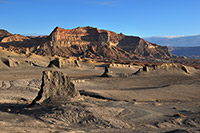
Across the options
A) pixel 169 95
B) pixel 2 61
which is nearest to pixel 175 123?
pixel 169 95

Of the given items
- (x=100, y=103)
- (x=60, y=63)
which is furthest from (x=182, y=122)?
(x=60, y=63)

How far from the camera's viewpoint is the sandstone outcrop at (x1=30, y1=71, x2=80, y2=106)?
715 inches

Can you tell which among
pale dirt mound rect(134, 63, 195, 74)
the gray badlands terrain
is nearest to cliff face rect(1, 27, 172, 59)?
the gray badlands terrain

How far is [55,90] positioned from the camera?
62.1ft

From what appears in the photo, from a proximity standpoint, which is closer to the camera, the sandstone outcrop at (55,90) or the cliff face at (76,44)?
the sandstone outcrop at (55,90)

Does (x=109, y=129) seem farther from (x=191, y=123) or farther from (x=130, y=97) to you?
(x=130, y=97)

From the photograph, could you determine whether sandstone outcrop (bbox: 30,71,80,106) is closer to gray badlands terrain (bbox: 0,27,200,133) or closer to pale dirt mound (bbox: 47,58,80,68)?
gray badlands terrain (bbox: 0,27,200,133)

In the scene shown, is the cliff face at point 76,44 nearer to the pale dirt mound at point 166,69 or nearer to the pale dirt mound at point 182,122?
the pale dirt mound at point 166,69

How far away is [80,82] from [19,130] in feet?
82.5

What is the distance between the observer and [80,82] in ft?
122

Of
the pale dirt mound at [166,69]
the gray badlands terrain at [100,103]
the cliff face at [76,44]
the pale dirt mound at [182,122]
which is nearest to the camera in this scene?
the gray badlands terrain at [100,103]

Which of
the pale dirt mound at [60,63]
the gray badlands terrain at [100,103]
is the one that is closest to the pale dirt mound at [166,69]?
the gray badlands terrain at [100,103]

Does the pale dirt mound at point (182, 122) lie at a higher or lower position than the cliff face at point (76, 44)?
lower

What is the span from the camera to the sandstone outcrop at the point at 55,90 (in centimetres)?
1817
